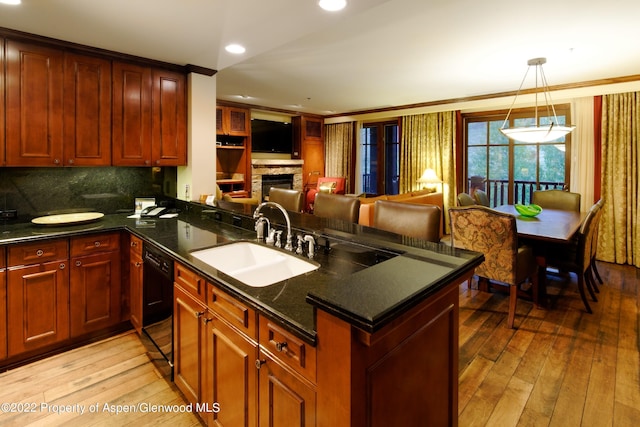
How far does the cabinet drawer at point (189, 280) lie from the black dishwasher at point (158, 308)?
9 centimetres

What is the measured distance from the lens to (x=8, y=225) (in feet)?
8.50

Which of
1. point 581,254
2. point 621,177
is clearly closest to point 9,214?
point 581,254

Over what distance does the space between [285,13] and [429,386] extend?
2243 millimetres

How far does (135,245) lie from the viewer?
2490 millimetres

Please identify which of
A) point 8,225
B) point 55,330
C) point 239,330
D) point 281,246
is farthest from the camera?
point 8,225

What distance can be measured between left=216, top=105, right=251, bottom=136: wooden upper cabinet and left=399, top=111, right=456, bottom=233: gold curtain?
3067 millimetres

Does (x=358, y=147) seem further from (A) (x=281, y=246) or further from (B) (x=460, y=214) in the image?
(A) (x=281, y=246)

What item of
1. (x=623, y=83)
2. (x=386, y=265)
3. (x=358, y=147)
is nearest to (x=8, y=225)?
(x=386, y=265)

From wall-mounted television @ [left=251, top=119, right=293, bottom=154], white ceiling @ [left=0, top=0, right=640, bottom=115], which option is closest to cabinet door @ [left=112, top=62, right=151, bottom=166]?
white ceiling @ [left=0, top=0, right=640, bottom=115]

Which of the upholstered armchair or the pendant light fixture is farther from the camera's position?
the upholstered armchair

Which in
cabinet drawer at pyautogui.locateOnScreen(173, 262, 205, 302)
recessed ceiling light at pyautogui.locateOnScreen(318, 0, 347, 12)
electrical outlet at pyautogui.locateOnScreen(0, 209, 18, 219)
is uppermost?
recessed ceiling light at pyautogui.locateOnScreen(318, 0, 347, 12)

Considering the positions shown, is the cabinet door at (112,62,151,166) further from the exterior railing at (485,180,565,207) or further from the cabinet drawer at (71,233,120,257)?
the exterior railing at (485,180,565,207)

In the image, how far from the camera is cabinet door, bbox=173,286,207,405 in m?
1.64

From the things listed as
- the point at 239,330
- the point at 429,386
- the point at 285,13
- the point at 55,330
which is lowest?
the point at 55,330
